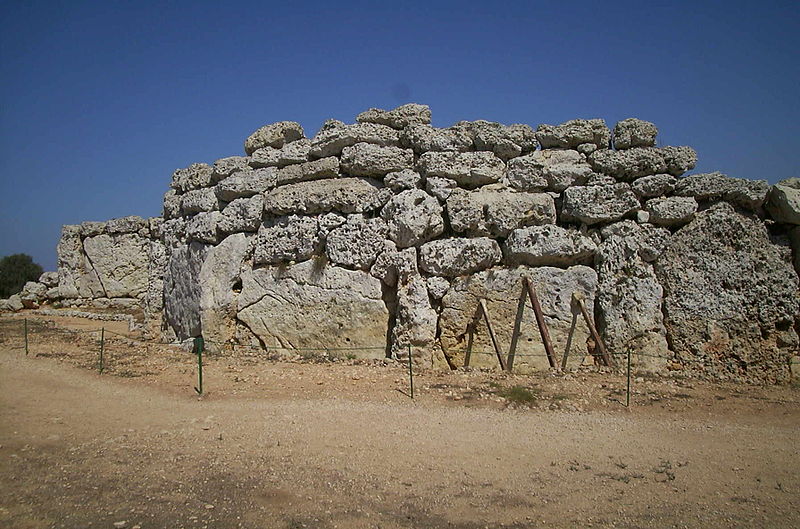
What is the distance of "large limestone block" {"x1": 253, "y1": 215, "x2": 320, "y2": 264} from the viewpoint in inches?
377

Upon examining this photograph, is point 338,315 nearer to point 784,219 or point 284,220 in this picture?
point 284,220

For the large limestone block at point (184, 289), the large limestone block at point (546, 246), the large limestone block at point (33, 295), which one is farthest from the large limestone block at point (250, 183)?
the large limestone block at point (33, 295)

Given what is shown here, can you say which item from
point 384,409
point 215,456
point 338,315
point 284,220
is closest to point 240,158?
point 284,220

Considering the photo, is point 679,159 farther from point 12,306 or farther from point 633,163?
point 12,306

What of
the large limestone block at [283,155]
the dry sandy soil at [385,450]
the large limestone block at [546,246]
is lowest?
the dry sandy soil at [385,450]

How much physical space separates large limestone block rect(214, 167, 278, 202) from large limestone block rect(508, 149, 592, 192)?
13.0ft

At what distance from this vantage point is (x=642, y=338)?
8.68 m

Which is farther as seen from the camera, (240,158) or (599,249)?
(240,158)

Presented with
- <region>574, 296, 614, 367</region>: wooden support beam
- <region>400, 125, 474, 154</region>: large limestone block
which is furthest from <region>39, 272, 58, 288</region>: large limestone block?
<region>574, 296, 614, 367</region>: wooden support beam

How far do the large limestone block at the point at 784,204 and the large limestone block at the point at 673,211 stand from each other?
1122mm

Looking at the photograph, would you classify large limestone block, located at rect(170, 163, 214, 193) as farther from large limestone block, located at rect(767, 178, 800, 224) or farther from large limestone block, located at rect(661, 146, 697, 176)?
large limestone block, located at rect(767, 178, 800, 224)

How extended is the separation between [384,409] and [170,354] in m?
4.57

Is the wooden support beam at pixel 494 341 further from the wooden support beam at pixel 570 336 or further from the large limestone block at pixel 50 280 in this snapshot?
the large limestone block at pixel 50 280

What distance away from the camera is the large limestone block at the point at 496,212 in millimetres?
9086
